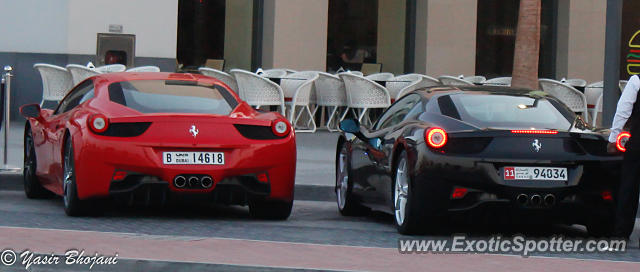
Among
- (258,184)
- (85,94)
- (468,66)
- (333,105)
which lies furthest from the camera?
(468,66)

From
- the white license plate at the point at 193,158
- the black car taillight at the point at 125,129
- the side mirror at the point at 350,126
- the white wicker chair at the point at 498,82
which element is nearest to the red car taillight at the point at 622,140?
the side mirror at the point at 350,126

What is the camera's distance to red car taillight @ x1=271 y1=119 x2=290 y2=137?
398 inches

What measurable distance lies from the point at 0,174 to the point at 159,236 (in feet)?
15.3

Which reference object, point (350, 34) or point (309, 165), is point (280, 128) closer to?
point (309, 165)

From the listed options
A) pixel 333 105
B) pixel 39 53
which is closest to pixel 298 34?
pixel 333 105

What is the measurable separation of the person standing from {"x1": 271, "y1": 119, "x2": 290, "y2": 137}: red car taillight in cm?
250

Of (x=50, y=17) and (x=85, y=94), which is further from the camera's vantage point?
(x=50, y=17)

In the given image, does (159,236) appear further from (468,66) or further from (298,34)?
(468,66)

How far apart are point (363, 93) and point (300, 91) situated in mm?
1014

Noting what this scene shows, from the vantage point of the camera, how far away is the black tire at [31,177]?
11.9 metres

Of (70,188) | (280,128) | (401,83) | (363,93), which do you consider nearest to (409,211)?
(280,128)

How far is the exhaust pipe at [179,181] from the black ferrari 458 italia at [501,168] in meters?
1.55

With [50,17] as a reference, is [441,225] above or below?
below

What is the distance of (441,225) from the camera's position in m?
10.0
